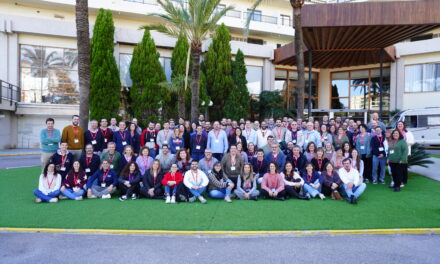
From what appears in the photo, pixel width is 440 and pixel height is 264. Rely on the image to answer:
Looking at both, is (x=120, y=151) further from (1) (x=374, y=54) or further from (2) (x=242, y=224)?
(1) (x=374, y=54)

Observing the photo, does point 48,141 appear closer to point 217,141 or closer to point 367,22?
point 217,141

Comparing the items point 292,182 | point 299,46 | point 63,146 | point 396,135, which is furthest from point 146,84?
point 396,135

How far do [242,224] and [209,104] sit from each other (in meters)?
14.5

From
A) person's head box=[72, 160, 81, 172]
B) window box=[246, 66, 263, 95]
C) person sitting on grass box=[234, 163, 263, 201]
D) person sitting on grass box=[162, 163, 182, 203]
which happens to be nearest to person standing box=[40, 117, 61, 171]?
person's head box=[72, 160, 81, 172]

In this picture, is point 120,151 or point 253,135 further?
point 253,135

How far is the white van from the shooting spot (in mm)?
18000

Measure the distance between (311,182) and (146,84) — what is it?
1415 cm

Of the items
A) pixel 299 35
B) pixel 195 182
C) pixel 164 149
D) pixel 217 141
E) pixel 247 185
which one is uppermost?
pixel 299 35

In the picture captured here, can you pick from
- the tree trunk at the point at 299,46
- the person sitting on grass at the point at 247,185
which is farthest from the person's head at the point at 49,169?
the tree trunk at the point at 299,46

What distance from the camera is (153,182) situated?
7.87 metres

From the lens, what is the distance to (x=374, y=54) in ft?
68.3

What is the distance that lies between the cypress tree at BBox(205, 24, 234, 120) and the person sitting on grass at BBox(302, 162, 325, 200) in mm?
12942

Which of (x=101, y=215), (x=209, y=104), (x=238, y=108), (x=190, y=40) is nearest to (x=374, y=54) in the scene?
(x=238, y=108)

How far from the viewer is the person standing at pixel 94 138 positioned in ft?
29.9
